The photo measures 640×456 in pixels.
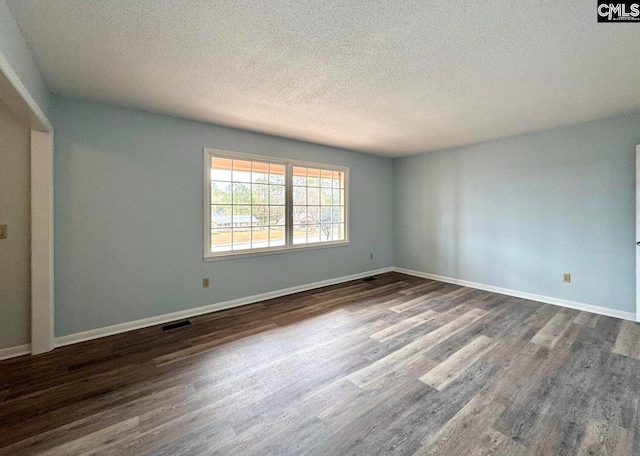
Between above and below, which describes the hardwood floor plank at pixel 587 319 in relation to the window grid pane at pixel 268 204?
below

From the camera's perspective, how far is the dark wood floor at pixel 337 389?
1472mm

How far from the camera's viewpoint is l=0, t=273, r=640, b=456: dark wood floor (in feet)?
4.83

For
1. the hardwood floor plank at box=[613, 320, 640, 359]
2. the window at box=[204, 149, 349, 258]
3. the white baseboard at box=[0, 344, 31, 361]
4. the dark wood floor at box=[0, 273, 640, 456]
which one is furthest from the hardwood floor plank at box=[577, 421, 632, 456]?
the white baseboard at box=[0, 344, 31, 361]

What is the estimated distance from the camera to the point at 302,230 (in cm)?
436

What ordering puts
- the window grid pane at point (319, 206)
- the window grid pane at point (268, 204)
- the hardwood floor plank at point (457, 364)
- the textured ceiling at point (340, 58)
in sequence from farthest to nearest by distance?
the window grid pane at point (319, 206) < the window grid pane at point (268, 204) < the hardwood floor plank at point (457, 364) < the textured ceiling at point (340, 58)

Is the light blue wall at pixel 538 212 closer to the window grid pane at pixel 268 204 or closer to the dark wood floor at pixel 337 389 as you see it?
the dark wood floor at pixel 337 389

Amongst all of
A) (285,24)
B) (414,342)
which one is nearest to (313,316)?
(414,342)

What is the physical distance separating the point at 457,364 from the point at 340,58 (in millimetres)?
2642

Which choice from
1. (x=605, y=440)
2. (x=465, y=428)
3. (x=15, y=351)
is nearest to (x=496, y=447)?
(x=465, y=428)

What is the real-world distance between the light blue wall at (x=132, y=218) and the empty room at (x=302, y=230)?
2 centimetres

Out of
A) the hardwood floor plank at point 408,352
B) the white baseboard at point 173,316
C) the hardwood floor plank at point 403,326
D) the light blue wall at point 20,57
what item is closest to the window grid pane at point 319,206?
the white baseboard at point 173,316

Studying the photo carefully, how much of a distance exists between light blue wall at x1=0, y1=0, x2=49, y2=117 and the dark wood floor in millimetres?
2153

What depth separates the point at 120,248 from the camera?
2863 millimetres

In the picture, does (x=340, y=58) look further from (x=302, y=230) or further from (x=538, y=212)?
(x=538, y=212)
